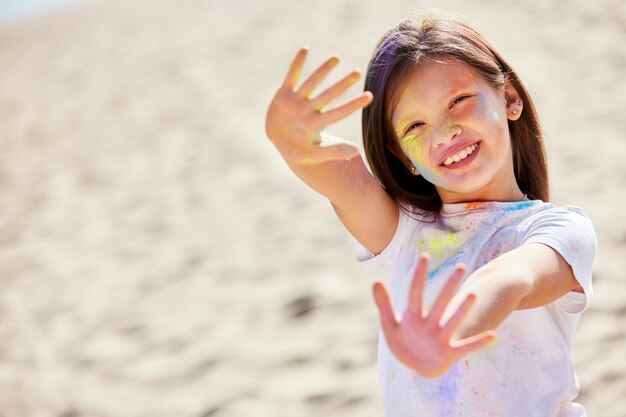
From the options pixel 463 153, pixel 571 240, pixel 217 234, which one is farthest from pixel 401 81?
pixel 217 234

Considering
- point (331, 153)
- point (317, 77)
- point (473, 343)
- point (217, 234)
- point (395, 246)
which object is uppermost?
point (217, 234)

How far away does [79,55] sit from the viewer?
451 inches

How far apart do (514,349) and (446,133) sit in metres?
0.42

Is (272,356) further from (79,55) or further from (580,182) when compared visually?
(79,55)

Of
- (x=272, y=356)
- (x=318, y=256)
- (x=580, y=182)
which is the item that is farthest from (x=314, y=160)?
(x=580, y=182)

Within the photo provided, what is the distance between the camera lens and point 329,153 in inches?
58.0

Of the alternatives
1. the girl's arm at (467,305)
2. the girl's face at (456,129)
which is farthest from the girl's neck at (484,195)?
the girl's arm at (467,305)

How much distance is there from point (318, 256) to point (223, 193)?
1.45m

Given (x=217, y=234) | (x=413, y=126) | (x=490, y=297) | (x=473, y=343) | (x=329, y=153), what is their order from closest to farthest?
(x=473, y=343) → (x=490, y=297) → (x=329, y=153) → (x=413, y=126) → (x=217, y=234)

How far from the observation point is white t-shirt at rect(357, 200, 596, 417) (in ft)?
4.63

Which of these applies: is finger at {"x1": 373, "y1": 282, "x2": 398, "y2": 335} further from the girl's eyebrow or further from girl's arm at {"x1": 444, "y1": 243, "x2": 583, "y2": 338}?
the girl's eyebrow

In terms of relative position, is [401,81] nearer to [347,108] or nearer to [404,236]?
[347,108]

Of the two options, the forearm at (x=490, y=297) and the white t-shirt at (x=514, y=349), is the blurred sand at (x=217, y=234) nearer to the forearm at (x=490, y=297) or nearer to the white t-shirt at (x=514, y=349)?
the white t-shirt at (x=514, y=349)

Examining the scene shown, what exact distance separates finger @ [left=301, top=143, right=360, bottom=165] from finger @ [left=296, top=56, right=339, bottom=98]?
11 centimetres
